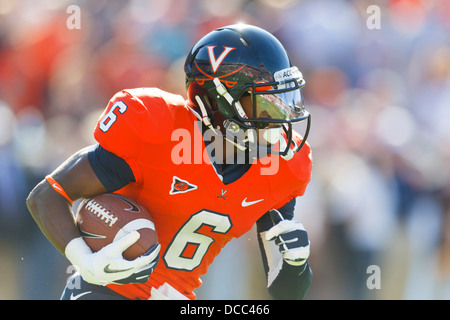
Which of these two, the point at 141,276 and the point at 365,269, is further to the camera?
the point at 365,269

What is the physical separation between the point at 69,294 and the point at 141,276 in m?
0.43

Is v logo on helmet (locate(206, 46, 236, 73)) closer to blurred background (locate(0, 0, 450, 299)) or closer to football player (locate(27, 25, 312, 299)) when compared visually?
football player (locate(27, 25, 312, 299))

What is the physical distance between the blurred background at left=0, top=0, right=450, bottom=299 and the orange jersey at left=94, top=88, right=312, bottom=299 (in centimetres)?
141

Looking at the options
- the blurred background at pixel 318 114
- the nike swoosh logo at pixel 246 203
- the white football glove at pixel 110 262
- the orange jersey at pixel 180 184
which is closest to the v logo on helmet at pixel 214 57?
the orange jersey at pixel 180 184

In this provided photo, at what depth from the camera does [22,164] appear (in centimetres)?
403

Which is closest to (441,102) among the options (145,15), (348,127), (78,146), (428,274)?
(348,127)

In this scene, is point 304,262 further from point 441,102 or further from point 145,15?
point 145,15

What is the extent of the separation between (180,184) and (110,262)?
17.9 inches

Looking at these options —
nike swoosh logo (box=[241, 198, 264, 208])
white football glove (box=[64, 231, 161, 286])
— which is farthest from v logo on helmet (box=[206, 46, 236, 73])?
white football glove (box=[64, 231, 161, 286])

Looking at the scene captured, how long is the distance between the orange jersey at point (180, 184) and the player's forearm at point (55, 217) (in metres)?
0.27

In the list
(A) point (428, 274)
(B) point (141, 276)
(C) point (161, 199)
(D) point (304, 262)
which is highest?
(C) point (161, 199)

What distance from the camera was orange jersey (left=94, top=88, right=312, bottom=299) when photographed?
2.41 m

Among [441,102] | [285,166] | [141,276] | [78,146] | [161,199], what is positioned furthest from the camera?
[441,102]

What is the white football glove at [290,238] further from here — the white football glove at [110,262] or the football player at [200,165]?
the white football glove at [110,262]
